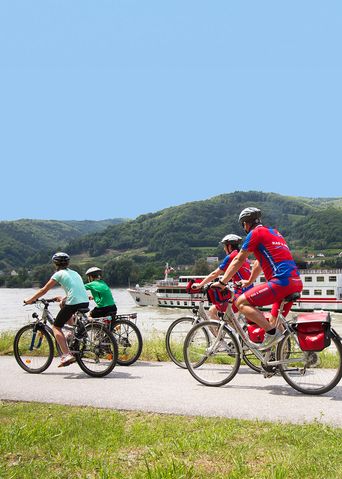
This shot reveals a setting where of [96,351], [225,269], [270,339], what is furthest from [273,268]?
[96,351]

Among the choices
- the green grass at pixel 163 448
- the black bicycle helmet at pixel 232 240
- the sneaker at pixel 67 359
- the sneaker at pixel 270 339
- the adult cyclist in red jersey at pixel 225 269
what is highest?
the black bicycle helmet at pixel 232 240

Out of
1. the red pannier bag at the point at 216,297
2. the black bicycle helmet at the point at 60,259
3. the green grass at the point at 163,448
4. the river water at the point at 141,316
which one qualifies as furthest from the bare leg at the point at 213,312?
the river water at the point at 141,316

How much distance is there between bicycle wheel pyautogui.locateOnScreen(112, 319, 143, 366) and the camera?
8.16 meters

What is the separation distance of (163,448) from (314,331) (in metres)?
2.38

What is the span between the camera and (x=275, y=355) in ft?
19.1

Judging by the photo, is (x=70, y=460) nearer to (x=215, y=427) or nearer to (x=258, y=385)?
(x=215, y=427)

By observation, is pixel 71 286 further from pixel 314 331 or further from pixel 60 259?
pixel 314 331

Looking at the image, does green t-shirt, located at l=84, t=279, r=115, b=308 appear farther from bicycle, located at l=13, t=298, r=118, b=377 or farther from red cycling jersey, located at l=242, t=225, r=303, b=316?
red cycling jersey, located at l=242, t=225, r=303, b=316

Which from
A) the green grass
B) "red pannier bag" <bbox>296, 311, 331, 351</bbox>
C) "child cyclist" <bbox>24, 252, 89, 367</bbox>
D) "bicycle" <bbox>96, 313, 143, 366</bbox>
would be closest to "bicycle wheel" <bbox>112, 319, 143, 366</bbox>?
"bicycle" <bbox>96, 313, 143, 366</bbox>

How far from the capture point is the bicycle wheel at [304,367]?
18.4 feet

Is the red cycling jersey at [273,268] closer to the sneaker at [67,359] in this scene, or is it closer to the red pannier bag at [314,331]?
the red pannier bag at [314,331]

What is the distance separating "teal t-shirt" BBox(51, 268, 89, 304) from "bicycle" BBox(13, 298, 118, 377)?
180mm

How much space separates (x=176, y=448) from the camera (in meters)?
3.80

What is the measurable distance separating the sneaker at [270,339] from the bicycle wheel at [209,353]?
0.36m
